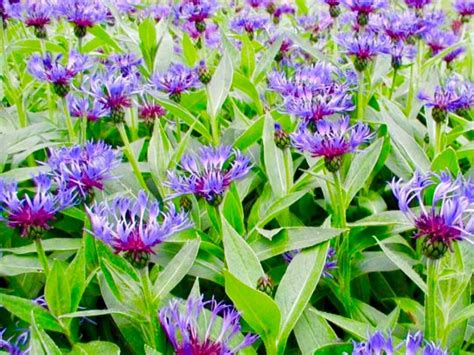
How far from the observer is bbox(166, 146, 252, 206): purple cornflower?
139 centimetres

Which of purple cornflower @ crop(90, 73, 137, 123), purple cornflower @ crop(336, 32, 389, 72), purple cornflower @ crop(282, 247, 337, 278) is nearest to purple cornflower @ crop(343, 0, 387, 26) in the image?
purple cornflower @ crop(336, 32, 389, 72)

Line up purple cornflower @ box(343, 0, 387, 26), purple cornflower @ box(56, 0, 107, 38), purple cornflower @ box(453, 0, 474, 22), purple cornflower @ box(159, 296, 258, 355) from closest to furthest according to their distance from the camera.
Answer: purple cornflower @ box(159, 296, 258, 355) < purple cornflower @ box(56, 0, 107, 38) < purple cornflower @ box(343, 0, 387, 26) < purple cornflower @ box(453, 0, 474, 22)

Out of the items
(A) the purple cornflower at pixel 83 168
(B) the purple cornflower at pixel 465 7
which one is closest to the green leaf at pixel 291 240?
(A) the purple cornflower at pixel 83 168

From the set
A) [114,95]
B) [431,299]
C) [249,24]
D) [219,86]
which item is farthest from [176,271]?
[249,24]

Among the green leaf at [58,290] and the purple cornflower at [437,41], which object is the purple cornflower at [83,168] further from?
the purple cornflower at [437,41]

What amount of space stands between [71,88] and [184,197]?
1.79 ft

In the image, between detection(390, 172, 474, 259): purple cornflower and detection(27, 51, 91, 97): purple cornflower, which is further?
detection(27, 51, 91, 97): purple cornflower

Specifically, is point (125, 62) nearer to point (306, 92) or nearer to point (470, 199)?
point (306, 92)

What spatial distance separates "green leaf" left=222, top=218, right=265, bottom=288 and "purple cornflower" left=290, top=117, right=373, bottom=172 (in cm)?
26

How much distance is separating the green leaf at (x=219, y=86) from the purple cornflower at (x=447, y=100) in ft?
1.69

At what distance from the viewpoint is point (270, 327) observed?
1146mm

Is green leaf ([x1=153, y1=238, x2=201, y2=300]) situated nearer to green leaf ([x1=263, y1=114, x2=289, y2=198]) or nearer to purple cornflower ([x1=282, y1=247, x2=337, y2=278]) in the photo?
purple cornflower ([x1=282, y1=247, x2=337, y2=278])

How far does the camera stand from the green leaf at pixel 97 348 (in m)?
1.18

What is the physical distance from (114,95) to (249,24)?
3.60 feet
